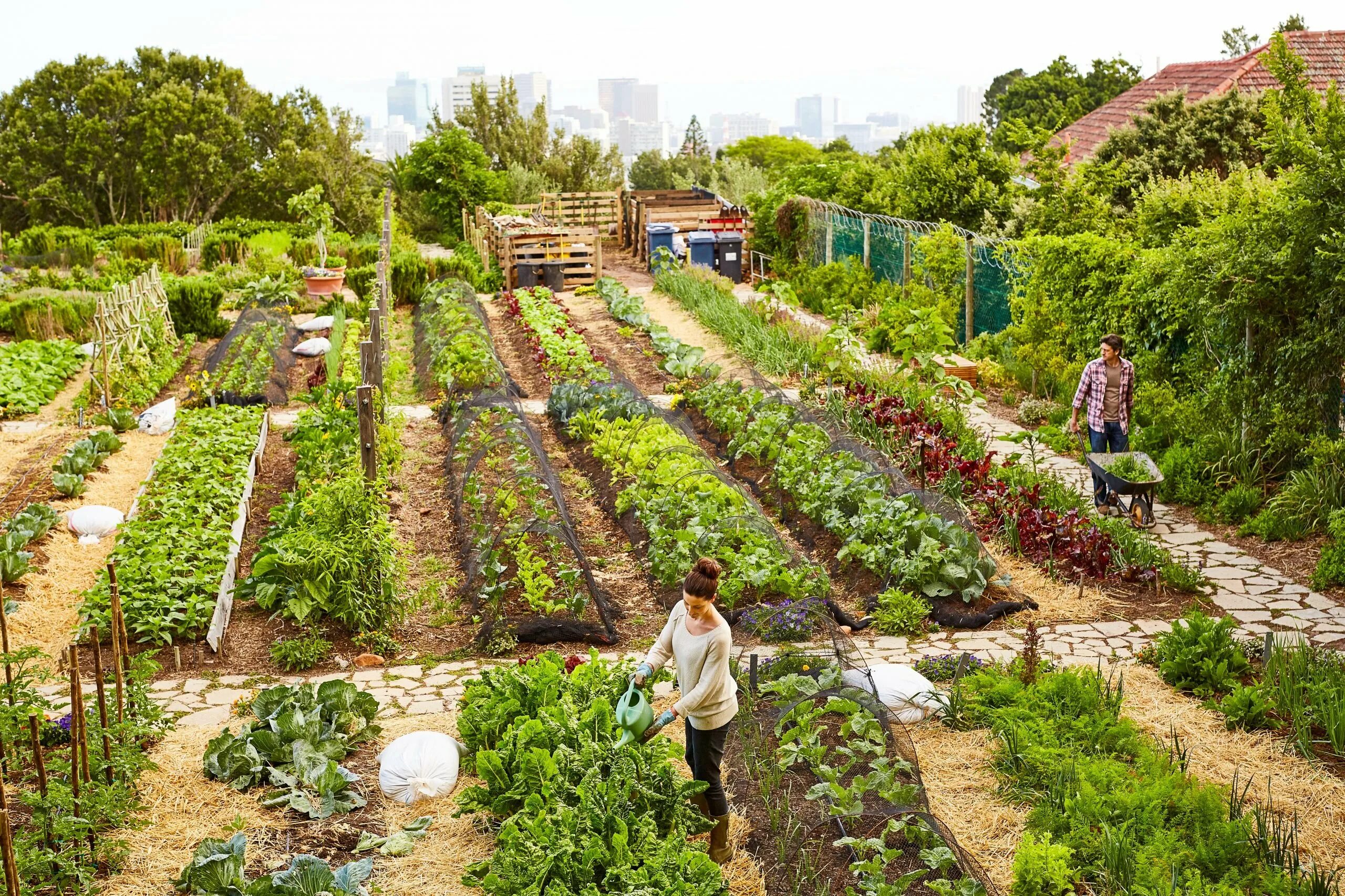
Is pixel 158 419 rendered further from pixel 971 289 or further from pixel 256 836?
pixel 971 289

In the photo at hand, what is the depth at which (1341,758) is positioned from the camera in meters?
6.33

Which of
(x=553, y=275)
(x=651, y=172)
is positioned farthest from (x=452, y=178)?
(x=651, y=172)

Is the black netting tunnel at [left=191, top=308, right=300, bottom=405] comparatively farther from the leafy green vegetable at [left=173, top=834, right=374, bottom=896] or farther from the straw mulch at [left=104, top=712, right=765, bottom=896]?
the leafy green vegetable at [left=173, top=834, right=374, bottom=896]

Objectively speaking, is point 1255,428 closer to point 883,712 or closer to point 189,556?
point 883,712

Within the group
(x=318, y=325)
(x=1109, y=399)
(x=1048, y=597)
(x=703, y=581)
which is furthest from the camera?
(x=318, y=325)

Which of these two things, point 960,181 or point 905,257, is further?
point 960,181

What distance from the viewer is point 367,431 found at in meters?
9.33

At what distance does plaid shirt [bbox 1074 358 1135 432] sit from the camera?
401 inches

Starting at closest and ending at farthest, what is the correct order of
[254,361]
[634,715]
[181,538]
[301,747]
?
[634,715]
[301,747]
[181,538]
[254,361]

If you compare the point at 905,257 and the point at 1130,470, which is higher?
the point at 905,257

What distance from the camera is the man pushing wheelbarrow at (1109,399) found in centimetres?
1016

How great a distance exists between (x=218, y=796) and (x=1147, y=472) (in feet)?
22.9

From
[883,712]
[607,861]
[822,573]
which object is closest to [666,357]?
[822,573]

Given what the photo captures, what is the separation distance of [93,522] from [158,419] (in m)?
3.38
